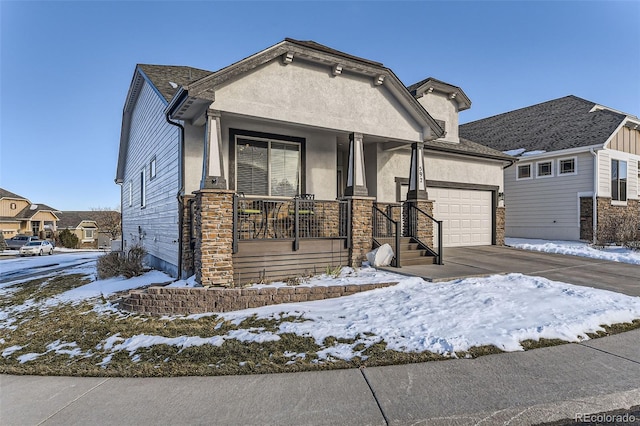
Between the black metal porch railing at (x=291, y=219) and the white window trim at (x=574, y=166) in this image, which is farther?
the white window trim at (x=574, y=166)

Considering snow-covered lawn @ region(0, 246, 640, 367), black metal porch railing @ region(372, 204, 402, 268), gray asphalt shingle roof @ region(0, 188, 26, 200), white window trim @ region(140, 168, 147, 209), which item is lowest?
snow-covered lawn @ region(0, 246, 640, 367)

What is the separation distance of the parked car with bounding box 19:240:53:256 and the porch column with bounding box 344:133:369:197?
3085 cm

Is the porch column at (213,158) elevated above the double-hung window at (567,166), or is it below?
below

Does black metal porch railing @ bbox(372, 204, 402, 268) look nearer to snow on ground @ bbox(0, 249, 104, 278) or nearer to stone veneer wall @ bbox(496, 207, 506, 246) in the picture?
stone veneer wall @ bbox(496, 207, 506, 246)

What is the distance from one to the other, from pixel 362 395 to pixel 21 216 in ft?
181

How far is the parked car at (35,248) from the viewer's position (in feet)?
88.8

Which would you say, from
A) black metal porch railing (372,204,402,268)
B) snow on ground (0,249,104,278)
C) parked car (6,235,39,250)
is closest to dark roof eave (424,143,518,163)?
black metal porch railing (372,204,402,268)

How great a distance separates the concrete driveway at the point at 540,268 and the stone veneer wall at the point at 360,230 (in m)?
0.97

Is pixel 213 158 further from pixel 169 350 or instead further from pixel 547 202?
pixel 547 202

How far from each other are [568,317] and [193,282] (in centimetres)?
667

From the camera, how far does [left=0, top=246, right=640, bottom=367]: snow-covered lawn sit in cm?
423

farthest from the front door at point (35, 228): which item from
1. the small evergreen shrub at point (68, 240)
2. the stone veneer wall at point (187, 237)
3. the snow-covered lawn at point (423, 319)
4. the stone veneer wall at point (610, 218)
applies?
the stone veneer wall at point (610, 218)

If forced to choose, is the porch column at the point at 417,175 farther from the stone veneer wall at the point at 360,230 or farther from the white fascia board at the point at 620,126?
the white fascia board at the point at 620,126

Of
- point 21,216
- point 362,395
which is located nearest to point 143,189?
point 362,395
